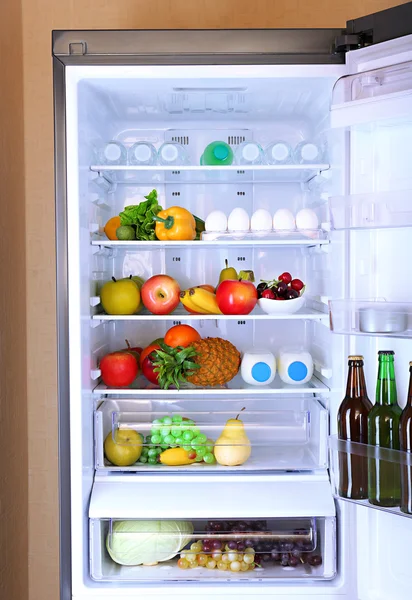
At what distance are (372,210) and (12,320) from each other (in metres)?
1.46

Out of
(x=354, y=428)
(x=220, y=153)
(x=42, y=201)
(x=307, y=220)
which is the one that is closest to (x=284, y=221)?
(x=307, y=220)

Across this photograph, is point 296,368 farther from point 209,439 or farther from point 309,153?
point 309,153

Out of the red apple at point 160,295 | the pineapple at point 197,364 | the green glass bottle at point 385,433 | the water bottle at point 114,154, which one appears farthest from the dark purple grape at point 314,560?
the water bottle at point 114,154

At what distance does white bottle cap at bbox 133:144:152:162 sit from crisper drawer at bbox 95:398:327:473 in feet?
2.47

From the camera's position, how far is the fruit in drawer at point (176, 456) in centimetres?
188

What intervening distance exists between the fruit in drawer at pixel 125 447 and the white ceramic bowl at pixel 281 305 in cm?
55

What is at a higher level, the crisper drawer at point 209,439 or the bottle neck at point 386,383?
the bottle neck at point 386,383

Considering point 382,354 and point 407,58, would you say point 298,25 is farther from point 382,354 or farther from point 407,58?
point 382,354

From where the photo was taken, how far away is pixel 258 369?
6.34ft

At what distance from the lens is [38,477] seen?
252 cm

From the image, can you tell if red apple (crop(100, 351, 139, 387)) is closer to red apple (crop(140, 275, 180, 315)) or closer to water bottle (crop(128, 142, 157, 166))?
red apple (crop(140, 275, 180, 315))

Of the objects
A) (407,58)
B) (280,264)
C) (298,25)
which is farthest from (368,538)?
(298,25)

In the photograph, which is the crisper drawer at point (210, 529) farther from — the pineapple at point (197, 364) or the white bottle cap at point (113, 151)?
the white bottle cap at point (113, 151)

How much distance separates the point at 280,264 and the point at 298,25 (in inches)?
38.0
